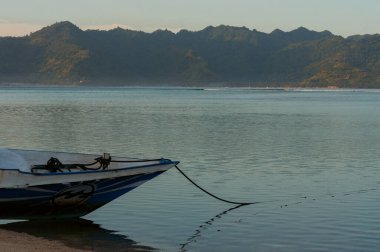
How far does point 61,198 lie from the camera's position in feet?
63.9

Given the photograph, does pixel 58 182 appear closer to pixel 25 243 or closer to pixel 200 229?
pixel 25 243

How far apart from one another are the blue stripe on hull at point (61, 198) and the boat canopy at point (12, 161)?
840 millimetres

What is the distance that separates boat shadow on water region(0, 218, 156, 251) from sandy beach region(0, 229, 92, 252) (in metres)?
0.44

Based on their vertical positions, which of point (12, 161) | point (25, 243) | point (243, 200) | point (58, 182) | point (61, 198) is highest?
point (12, 161)

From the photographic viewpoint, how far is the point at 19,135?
179 feet

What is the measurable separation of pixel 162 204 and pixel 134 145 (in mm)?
23490

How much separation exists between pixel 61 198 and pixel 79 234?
1.09 metres

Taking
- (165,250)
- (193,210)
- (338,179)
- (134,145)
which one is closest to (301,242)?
(165,250)

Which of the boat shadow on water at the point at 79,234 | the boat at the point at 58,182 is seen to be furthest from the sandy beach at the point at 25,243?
the boat at the point at 58,182

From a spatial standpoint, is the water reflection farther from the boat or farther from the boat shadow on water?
the boat

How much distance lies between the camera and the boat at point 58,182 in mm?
18375

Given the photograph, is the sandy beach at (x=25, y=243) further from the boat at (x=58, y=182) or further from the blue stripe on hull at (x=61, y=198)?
the boat at (x=58, y=182)

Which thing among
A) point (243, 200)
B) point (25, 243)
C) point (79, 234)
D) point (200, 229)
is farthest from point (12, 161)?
point (243, 200)

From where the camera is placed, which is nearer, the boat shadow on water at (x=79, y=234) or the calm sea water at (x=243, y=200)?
the boat shadow on water at (x=79, y=234)
